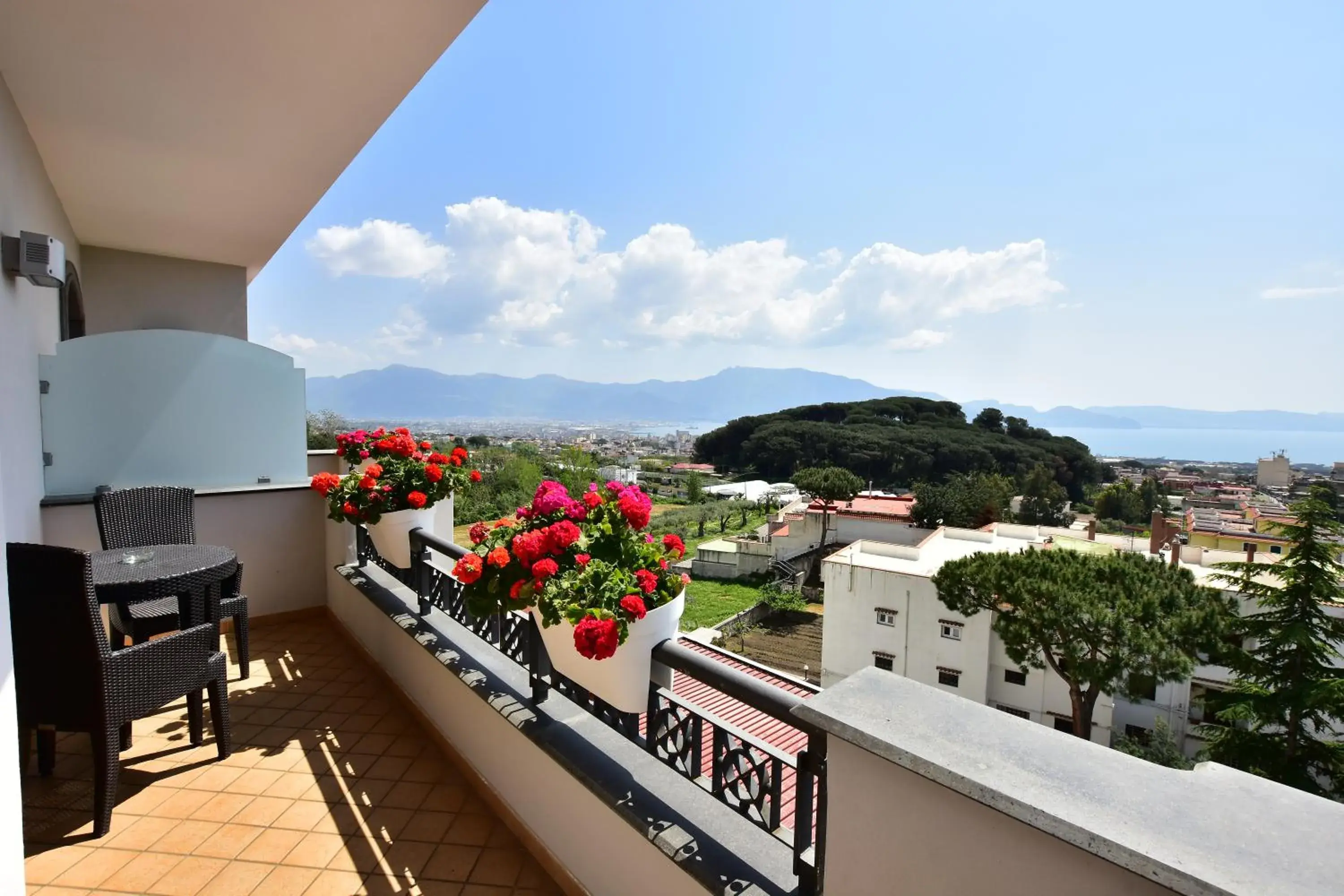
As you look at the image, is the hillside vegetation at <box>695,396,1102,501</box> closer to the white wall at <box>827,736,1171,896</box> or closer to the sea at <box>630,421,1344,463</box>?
the sea at <box>630,421,1344,463</box>

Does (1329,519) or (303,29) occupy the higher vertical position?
(303,29)

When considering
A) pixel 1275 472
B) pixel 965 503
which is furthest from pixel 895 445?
pixel 1275 472

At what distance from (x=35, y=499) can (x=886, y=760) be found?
14.1 feet

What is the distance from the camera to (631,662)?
1.45 m

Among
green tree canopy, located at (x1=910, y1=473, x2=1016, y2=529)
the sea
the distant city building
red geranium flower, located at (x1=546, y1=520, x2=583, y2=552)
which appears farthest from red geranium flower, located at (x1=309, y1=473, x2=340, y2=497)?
the sea

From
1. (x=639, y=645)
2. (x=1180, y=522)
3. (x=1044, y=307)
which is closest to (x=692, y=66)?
(x=639, y=645)

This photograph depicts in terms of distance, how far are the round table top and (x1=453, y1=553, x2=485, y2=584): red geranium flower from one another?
1.41 m

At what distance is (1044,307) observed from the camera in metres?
53.9

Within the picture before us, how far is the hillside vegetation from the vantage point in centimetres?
3581

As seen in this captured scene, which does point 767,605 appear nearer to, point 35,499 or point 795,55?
point 795,55

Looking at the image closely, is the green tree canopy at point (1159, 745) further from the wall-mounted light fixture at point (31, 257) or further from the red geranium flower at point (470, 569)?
the wall-mounted light fixture at point (31, 257)

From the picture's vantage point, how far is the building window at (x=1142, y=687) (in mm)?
15039

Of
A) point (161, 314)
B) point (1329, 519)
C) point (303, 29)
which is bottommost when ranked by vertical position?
point (1329, 519)

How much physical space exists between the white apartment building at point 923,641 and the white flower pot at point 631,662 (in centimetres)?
1776
